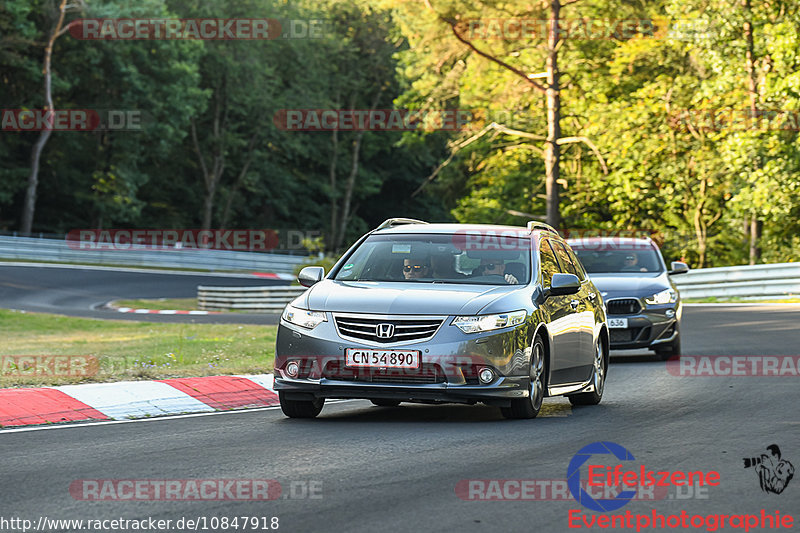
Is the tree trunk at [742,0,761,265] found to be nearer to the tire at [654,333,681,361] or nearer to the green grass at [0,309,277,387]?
the green grass at [0,309,277,387]

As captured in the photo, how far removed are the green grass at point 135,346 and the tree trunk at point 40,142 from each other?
101 feet

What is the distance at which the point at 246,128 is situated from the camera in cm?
7662

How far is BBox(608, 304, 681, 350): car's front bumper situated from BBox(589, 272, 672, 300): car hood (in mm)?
284

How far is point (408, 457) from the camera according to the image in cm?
847

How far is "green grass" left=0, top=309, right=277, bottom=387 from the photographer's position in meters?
13.8

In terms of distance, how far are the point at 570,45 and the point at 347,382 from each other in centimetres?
3861

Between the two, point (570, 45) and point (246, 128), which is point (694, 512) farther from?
point (246, 128)

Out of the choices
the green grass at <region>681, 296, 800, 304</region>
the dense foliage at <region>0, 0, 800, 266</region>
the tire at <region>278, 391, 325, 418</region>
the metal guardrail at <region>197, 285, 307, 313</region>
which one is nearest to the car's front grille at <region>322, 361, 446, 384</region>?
the tire at <region>278, 391, 325, 418</region>

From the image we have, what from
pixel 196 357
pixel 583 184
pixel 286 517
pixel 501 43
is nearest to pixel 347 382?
pixel 286 517

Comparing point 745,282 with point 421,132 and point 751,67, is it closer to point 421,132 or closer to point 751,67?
point 751,67

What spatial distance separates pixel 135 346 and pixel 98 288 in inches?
984

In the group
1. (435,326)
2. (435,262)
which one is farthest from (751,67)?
(435,326)

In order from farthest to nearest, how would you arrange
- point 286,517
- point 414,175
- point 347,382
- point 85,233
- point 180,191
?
point 414,175, point 180,191, point 85,233, point 347,382, point 286,517

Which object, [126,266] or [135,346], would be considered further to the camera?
[126,266]
